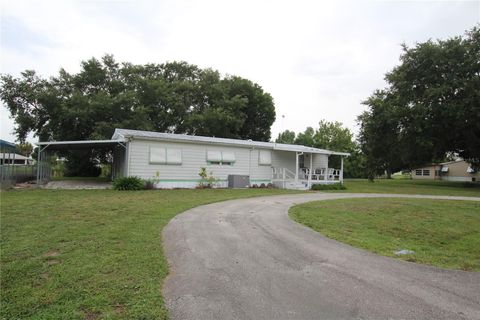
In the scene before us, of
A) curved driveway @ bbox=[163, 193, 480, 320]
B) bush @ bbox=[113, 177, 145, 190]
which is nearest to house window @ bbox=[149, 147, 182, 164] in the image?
bush @ bbox=[113, 177, 145, 190]

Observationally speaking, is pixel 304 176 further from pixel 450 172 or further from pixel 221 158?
pixel 450 172

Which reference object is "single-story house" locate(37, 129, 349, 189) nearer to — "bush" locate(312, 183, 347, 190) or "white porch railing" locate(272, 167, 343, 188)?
"white porch railing" locate(272, 167, 343, 188)

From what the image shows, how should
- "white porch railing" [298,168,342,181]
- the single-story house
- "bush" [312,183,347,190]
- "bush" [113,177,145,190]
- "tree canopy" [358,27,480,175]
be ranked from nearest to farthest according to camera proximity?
"bush" [113,177,145,190]
the single-story house
"bush" [312,183,347,190]
"white porch railing" [298,168,342,181]
"tree canopy" [358,27,480,175]

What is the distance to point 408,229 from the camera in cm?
777

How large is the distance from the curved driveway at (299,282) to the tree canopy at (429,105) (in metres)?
22.2

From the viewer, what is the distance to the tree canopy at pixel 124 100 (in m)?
26.1

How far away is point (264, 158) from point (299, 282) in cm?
1735

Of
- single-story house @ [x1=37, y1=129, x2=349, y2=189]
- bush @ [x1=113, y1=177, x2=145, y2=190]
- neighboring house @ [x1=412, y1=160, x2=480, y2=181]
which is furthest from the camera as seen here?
neighboring house @ [x1=412, y1=160, x2=480, y2=181]

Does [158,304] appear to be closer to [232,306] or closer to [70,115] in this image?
[232,306]

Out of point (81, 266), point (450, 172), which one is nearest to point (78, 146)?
point (81, 266)

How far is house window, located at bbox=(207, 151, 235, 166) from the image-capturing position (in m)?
18.8

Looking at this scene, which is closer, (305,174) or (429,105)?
(305,174)

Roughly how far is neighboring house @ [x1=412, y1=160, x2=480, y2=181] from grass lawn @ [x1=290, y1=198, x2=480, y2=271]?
45146 mm

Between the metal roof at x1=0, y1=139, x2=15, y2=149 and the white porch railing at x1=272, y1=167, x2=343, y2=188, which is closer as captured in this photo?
the metal roof at x1=0, y1=139, x2=15, y2=149
